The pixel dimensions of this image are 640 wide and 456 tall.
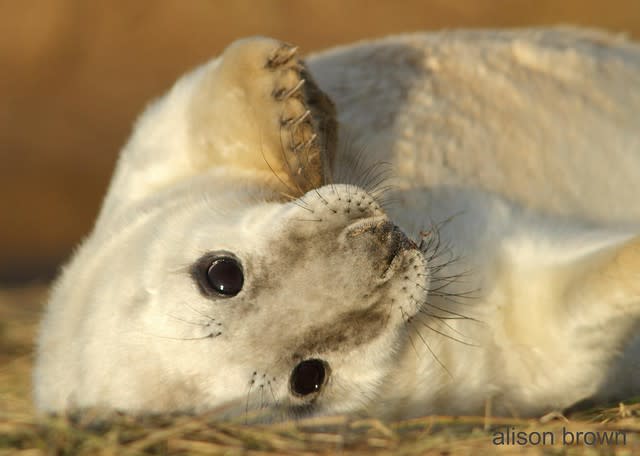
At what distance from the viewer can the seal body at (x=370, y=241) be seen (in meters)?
2.18

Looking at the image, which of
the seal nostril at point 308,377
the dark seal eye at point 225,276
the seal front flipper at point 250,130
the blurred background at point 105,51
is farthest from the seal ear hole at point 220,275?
the blurred background at point 105,51

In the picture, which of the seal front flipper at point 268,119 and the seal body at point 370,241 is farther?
the seal front flipper at point 268,119

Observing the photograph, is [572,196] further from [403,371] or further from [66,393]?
[66,393]

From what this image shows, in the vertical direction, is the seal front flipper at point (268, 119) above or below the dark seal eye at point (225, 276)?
above

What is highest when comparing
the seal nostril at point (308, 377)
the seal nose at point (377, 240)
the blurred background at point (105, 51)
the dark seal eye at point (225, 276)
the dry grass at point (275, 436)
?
the blurred background at point (105, 51)

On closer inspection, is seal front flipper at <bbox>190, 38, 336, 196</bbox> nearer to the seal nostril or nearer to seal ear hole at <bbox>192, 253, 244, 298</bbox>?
seal ear hole at <bbox>192, 253, 244, 298</bbox>

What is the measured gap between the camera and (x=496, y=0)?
725cm

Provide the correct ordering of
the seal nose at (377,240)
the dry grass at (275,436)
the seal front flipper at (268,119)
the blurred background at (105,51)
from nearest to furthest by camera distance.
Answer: the dry grass at (275,436) → the seal nose at (377,240) → the seal front flipper at (268,119) → the blurred background at (105,51)

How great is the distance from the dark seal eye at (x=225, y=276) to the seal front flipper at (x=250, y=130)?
461 mm

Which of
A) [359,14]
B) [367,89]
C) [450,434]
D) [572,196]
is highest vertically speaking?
[359,14]

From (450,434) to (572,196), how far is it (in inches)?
49.0

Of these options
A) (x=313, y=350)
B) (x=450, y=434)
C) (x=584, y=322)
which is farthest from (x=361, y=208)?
(x=584, y=322)

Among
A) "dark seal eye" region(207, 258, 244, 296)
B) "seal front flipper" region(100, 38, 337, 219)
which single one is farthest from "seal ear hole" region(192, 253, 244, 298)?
"seal front flipper" region(100, 38, 337, 219)

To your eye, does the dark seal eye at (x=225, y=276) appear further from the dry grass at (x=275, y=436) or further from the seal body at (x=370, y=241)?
the dry grass at (x=275, y=436)
